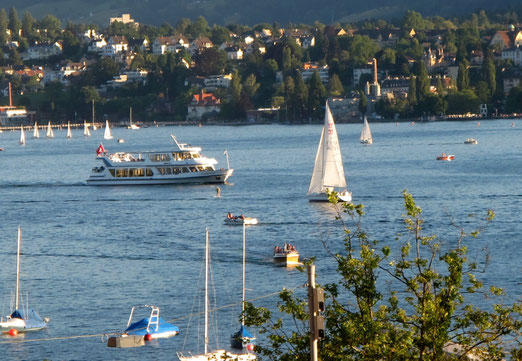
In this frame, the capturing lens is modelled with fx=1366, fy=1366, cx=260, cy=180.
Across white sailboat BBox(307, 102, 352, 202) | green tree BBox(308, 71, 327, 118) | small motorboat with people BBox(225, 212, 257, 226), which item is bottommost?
green tree BBox(308, 71, 327, 118)

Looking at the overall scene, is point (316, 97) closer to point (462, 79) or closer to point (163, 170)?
point (462, 79)

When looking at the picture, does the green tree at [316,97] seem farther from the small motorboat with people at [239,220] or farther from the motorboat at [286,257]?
the motorboat at [286,257]

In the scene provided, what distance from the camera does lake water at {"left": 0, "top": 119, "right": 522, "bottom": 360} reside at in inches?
1171

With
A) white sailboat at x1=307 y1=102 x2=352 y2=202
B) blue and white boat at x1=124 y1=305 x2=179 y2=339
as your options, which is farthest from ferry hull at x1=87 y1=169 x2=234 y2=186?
blue and white boat at x1=124 y1=305 x2=179 y2=339

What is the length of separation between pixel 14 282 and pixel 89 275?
190 cm

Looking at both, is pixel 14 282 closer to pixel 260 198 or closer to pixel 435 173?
pixel 260 198

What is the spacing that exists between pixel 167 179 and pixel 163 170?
65 cm

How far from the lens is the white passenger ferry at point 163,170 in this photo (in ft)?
211

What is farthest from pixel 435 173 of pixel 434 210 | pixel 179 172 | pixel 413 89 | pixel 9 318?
pixel 413 89

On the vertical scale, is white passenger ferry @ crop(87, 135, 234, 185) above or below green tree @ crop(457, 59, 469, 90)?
below

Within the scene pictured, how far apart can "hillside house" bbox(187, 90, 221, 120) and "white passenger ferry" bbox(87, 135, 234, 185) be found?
110495 mm

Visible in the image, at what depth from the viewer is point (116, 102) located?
613 feet

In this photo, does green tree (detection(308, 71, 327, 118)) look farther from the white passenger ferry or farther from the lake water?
the white passenger ferry

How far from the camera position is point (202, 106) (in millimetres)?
177875
